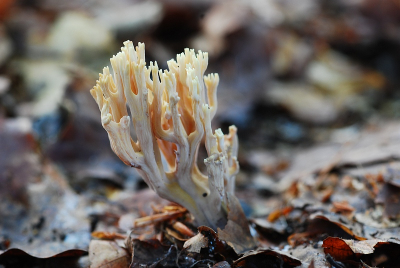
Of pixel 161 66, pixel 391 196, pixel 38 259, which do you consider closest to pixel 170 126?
pixel 38 259

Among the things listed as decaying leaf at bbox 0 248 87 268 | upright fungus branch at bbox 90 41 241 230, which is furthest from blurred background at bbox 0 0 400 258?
upright fungus branch at bbox 90 41 241 230

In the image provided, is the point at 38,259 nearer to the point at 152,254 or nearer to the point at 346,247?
the point at 152,254

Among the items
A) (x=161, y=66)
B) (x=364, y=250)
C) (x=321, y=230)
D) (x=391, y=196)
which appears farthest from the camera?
(x=161, y=66)

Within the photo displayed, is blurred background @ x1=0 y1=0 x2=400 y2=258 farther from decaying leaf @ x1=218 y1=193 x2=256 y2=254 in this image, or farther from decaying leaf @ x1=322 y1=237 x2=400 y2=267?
decaying leaf @ x1=322 y1=237 x2=400 y2=267

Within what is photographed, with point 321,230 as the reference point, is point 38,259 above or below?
below

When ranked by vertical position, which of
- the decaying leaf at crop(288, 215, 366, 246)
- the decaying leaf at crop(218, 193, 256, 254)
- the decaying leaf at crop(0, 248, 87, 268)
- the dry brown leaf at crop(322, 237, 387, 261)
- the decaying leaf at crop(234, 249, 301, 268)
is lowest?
the decaying leaf at crop(0, 248, 87, 268)

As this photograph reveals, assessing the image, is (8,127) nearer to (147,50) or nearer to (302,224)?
(147,50)
